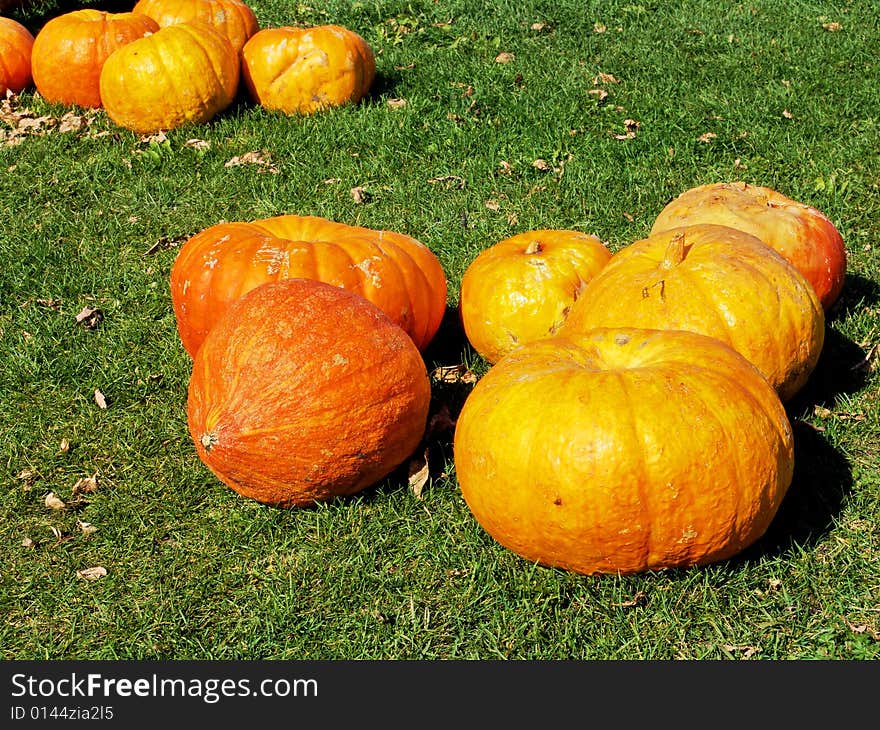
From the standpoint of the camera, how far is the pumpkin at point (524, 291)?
14.5 ft

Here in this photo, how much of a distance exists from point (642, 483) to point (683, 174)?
4.11m

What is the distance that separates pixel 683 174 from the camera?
6.71 m

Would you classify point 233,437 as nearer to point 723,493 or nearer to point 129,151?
point 723,493

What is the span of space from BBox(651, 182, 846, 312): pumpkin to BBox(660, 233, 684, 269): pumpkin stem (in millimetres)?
767

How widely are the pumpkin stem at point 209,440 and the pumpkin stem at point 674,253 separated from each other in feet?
6.33

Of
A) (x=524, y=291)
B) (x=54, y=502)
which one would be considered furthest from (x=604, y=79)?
(x=54, y=502)

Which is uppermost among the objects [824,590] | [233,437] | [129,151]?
[233,437]

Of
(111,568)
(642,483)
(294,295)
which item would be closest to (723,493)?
(642,483)

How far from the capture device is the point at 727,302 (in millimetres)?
3773

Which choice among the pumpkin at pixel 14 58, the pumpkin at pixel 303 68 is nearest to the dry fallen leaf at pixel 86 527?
the pumpkin at pixel 303 68

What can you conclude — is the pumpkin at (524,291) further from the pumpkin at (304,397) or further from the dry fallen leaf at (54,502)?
the dry fallen leaf at (54,502)

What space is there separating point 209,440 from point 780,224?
2.87 meters

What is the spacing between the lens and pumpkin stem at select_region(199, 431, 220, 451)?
11.5 ft

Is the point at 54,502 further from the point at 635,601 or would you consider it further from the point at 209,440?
the point at 635,601
